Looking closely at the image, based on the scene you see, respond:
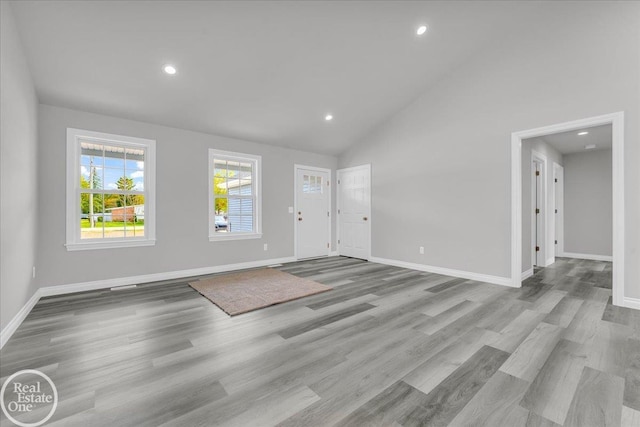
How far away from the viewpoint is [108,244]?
3785 millimetres

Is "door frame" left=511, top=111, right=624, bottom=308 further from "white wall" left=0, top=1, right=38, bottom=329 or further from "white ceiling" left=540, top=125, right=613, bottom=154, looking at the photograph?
"white wall" left=0, top=1, right=38, bottom=329

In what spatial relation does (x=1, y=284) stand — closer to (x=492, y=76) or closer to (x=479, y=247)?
(x=479, y=247)

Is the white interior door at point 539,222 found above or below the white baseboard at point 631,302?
above

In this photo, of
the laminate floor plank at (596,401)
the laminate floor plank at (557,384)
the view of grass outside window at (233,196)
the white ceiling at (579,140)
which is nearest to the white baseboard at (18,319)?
the view of grass outside window at (233,196)

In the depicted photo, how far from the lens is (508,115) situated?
379 cm

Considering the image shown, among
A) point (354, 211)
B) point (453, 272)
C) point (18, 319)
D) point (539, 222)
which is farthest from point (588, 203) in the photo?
point (18, 319)

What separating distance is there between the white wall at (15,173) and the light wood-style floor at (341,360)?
0.45 meters

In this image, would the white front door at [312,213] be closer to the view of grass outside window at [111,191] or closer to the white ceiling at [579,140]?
the view of grass outside window at [111,191]

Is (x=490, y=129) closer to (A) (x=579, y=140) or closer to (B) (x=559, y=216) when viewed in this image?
(A) (x=579, y=140)

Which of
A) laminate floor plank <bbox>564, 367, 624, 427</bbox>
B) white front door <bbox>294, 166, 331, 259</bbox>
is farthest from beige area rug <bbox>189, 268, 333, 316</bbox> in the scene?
laminate floor plank <bbox>564, 367, 624, 427</bbox>

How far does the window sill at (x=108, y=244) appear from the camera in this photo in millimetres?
3561

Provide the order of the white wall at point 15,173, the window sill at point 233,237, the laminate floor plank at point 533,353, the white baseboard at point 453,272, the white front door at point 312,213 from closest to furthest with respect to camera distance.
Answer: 1. the laminate floor plank at point 533,353
2. the white wall at point 15,173
3. the white baseboard at point 453,272
4. the window sill at point 233,237
5. the white front door at point 312,213

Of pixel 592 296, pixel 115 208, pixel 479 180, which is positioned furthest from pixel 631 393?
pixel 115 208

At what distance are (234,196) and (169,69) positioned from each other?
2.32 meters
